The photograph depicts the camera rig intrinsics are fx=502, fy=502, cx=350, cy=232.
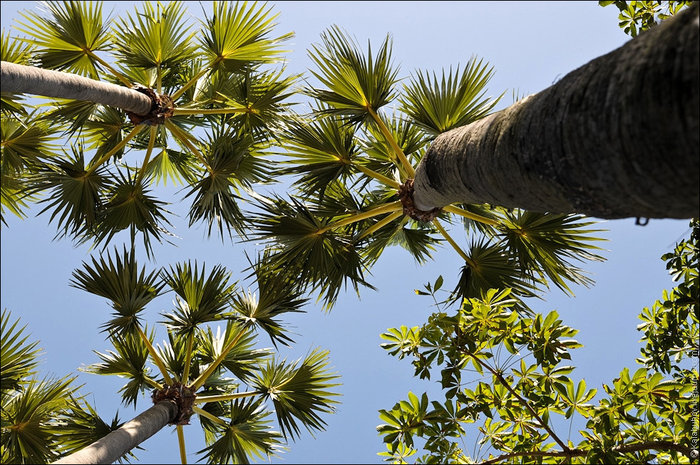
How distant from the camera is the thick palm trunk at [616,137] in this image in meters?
1.45

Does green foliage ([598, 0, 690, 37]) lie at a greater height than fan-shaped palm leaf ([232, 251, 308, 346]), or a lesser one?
greater

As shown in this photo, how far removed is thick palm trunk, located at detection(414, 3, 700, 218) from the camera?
1454 mm

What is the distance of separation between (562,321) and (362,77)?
10.3 ft

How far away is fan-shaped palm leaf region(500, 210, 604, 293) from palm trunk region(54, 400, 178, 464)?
415cm

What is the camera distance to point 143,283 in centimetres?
538

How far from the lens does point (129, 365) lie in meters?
5.82

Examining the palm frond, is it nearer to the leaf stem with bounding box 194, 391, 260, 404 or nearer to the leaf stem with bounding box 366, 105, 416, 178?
the leaf stem with bounding box 194, 391, 260, 404

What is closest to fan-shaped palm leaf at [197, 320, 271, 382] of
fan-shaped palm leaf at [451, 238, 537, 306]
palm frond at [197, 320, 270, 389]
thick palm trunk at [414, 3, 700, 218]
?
palm frond at [197, 320, 270, 389]

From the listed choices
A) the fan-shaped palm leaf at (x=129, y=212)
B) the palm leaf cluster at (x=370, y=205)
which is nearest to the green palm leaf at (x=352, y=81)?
the palm leaf cluster at (x=370, y=205)

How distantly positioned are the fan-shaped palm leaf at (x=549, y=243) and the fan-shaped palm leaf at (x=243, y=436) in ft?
11.8

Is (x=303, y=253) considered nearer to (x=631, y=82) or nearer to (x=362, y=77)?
(x=362, y=77)

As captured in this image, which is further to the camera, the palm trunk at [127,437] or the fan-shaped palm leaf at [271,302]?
the fan-shaped palm leaf at [271,302]

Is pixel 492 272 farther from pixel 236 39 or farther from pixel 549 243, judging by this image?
pixel 236 39

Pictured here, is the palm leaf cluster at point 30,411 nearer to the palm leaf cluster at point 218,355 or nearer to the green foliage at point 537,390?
the palm leaf cluster at point 218,355
